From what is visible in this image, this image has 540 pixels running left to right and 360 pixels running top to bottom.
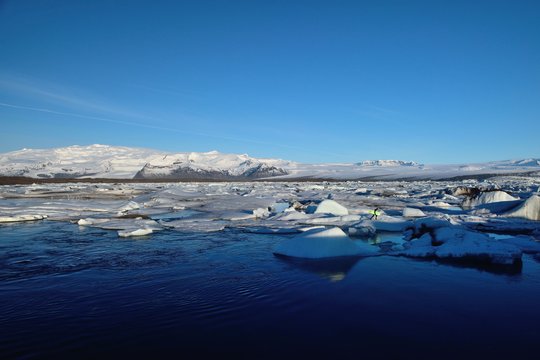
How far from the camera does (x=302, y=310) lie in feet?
13.2

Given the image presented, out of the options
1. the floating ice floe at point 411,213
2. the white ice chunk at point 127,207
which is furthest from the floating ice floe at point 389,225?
the white ice chunk at point 127,207

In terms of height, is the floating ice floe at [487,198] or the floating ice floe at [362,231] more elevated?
the floating ice floe at [487,198]

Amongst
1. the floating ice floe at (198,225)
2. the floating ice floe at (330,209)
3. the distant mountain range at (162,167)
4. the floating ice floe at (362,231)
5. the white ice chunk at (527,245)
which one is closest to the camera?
the white ice chunk at (527,245)

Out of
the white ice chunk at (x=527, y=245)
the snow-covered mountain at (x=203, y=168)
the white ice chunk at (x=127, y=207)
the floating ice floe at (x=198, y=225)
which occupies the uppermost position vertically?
the snow-covered mountain at (x=203, y=168)

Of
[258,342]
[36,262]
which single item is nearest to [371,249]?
[258,342]

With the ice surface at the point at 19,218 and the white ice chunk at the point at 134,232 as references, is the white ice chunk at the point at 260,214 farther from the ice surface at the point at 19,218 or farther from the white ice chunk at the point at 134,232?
the ice surface at the point at 19,218

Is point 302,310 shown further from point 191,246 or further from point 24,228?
point 24,228

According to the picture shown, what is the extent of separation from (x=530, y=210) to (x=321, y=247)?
337 inches

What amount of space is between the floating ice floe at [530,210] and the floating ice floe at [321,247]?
7413 millimetres

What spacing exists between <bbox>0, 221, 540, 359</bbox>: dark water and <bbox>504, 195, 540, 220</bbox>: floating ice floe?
5742 millimetres

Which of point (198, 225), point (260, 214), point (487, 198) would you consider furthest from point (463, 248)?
point (487, 198)

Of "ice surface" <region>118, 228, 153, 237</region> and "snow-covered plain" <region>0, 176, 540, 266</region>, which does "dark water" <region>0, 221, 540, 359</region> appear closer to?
"snow-covered plain" <region>0, 176, 540, 266</region>

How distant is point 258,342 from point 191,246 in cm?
436

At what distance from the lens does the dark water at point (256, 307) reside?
3178mm
